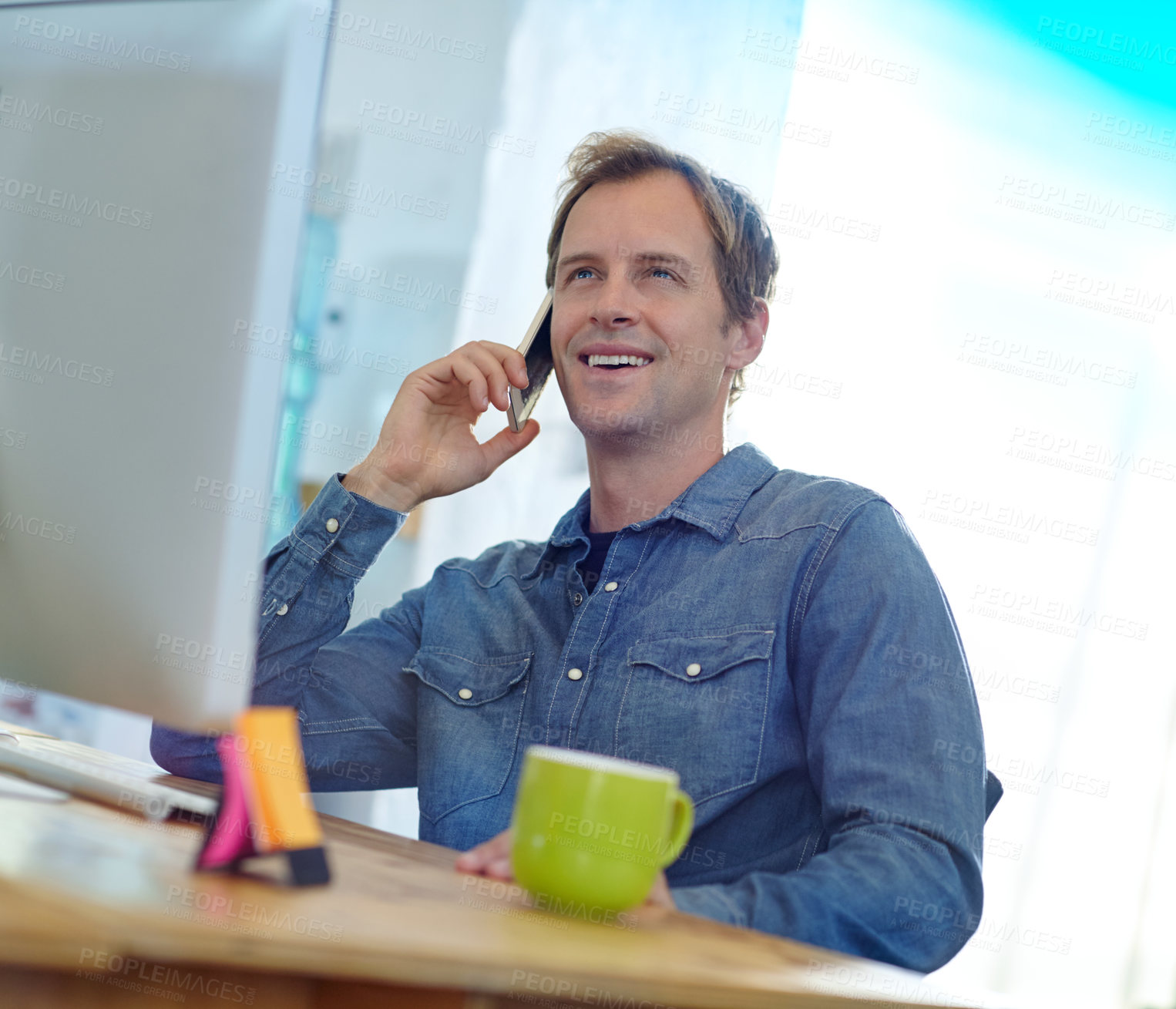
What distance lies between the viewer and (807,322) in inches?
87.1

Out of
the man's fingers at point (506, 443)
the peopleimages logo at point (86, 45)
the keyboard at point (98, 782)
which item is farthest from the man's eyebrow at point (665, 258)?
the keyboard at point (98, 782)

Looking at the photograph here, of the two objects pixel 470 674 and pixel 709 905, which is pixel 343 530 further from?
pixel 709 905

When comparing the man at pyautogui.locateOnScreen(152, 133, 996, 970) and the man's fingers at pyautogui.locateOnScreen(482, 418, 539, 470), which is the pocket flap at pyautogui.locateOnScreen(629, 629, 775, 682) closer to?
the man at pyautogui.locateOnScreen(152, 133, 996, 970)

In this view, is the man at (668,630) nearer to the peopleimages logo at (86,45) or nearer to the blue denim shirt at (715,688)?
the blue denim shirt at (715,688)

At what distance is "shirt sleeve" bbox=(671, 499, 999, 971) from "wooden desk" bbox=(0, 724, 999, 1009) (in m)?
0.14

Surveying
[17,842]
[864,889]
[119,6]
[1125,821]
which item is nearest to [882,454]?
[1125,821]

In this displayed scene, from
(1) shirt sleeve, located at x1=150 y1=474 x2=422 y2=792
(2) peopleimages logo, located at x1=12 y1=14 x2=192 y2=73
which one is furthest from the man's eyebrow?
(2) peopleimages logo, located at x1=12 y1=14 x2=192 y2=73

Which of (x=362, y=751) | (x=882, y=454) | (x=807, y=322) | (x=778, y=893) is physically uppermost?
(x=807, y=322)

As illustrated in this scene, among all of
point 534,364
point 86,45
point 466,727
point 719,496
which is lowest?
point 466,727

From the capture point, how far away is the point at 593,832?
0.61 metres

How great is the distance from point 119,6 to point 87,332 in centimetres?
24

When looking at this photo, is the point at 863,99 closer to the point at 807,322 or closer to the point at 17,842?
the point at 807,322

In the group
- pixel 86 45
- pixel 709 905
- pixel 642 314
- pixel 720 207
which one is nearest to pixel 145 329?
pixel 86 45

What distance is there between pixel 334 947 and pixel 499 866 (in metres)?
0.29
